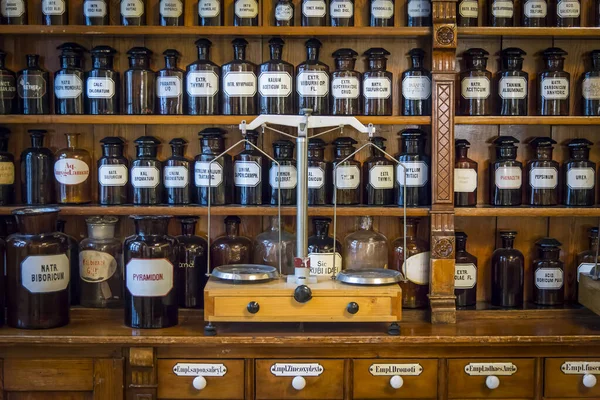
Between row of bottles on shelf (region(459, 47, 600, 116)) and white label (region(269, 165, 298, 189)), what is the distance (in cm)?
57

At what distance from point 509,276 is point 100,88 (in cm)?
142

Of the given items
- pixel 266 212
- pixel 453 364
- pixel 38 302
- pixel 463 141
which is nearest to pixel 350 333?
pixel 453 364

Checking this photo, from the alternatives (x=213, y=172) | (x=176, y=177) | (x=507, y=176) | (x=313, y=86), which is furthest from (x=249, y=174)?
(x=507, y=176)

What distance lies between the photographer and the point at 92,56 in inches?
96.3

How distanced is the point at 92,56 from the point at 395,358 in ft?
4.32

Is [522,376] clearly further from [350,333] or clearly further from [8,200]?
[8,200]

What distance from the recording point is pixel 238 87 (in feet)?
7.88

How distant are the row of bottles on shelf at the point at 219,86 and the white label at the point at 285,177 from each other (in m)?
0.18

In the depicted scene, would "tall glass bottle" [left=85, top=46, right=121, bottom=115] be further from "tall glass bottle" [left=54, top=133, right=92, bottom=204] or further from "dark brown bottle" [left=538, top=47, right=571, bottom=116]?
"dark brown bottle" [left=538, top=47, right=571, bottom=116]

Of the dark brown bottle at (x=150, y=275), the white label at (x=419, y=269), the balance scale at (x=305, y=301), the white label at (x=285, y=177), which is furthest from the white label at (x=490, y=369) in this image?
the dark brown bottle at (x=150, y=275)

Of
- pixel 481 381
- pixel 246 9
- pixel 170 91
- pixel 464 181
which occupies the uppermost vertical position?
pixel 246 9

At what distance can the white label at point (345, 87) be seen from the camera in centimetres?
241

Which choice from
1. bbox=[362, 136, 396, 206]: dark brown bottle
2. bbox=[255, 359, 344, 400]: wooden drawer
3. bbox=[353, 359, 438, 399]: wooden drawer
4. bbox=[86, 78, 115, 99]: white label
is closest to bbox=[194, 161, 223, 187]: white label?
bbox=[86, 78, 115, 99]: white label

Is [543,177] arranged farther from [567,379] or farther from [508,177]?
[567,379]
